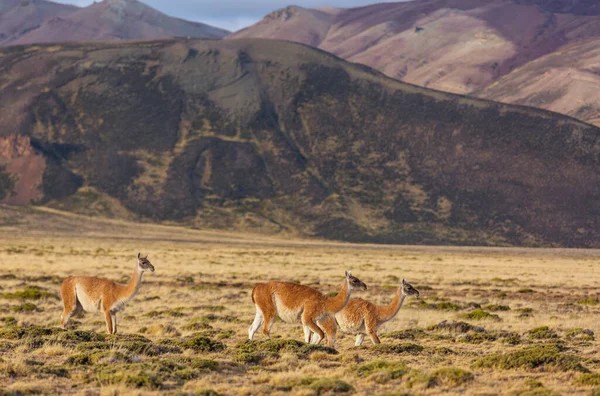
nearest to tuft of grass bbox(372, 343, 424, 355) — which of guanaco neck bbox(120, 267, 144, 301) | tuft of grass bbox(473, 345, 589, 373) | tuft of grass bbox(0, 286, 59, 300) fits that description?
tuft of grass bbox(473, 345, 589, 373)

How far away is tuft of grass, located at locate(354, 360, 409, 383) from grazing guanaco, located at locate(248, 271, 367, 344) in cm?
254

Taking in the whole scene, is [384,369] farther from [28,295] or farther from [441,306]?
[28,295]

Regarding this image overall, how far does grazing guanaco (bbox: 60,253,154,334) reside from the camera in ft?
72.8

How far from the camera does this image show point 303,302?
808 inches

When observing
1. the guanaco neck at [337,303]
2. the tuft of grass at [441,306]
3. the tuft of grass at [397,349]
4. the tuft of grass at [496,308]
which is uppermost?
the guanaco neck at [337,303]

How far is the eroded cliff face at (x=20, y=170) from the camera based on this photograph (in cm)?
16450

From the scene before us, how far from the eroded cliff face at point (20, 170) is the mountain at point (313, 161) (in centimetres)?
33

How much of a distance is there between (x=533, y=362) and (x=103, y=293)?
10.9 metres

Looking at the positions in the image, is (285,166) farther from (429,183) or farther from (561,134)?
(561,134)

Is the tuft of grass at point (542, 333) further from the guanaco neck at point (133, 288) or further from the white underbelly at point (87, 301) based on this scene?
the white underbelly at point (87, 301)

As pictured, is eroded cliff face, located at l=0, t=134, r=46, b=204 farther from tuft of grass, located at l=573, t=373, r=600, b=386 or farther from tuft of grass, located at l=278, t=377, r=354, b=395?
tuft of grass, located at l=573, t=373, r=600, b=386

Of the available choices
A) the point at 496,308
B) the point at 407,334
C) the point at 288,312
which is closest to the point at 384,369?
the point at 288,312

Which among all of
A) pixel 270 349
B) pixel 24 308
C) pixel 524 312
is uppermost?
pixel 270 349

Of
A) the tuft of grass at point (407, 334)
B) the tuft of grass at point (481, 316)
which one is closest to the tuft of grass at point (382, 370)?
the tuft of grass at point (407, 334)
